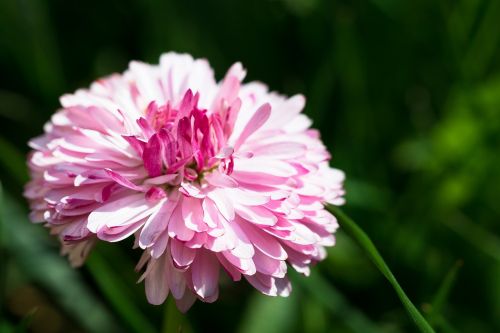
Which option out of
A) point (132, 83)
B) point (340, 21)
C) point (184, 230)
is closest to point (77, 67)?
point (340, 21)

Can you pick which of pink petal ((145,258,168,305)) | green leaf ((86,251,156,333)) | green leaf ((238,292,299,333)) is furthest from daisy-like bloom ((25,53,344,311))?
green leaf ((238,292,299,333))

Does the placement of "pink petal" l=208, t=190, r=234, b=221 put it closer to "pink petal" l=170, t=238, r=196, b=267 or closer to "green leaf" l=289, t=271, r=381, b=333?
"pink petal" l=170, t=238, r=196, b=267

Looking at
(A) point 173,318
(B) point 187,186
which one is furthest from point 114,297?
(B) point 187,186

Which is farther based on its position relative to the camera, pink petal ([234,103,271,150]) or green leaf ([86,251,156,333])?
green leaf ([86,251,156,333])

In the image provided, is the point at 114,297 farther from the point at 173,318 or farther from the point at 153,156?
the point at 153,156

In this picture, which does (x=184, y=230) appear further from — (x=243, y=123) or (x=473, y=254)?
(x=473, y=254)

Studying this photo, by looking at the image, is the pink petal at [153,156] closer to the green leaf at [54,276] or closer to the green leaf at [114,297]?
Result: the green leaf at [114,297]

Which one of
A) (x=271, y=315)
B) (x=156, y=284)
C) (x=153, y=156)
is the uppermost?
(x=153, y=156)
